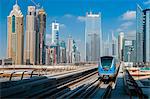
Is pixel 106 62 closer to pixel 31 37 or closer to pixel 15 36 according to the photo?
pixel 15 36

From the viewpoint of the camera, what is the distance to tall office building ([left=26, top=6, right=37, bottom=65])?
150 meters

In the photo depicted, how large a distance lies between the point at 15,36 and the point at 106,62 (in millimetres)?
109760

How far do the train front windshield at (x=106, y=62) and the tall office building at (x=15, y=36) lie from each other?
96.1m

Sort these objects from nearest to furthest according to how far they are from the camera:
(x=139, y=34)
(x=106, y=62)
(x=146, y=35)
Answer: (x=106, y=62) → (x=146, y=35) → (x=139, y=34)

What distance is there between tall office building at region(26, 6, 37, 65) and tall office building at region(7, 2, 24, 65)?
9309 mm

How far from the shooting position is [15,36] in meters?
140

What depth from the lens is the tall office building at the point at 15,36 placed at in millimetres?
130650

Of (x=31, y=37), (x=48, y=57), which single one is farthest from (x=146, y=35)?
(x=31, y=37)

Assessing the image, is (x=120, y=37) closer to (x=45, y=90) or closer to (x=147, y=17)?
(x=147, y=17)

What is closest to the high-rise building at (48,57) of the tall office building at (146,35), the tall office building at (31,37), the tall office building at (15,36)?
the tall office building at (31,37)

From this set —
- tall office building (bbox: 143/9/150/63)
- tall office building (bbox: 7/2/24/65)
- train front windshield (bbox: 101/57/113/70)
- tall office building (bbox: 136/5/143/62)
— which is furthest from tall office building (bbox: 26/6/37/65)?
train front windshield (bbox: 101/57/113/70)

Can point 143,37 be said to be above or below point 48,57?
above

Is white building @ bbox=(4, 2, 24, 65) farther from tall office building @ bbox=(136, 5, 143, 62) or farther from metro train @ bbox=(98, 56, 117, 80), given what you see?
metro train @ bbox=(98, 56, 117, 80)

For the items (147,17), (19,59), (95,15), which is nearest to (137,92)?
(19,59)
